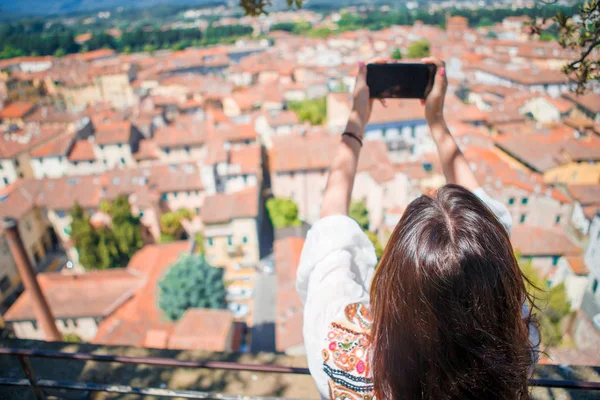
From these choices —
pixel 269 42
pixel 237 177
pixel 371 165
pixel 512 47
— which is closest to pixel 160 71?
pixel 269 42

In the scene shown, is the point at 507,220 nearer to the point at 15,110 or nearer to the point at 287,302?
the point at 287,302

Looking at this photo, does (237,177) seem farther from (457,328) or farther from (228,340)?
(457,328)

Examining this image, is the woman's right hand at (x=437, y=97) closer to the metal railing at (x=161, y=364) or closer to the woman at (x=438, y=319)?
the woman at (x=438, y=319)

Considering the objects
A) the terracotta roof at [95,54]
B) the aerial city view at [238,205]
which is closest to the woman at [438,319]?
the aerial city view at [238,205]

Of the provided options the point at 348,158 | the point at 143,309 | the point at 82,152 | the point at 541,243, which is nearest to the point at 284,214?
the point at 143,309

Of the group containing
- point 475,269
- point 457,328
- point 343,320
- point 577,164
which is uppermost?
point 475,269

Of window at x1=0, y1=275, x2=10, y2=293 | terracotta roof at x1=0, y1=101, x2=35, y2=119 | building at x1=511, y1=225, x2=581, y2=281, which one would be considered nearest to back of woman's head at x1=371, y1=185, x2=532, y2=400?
building at x1=511, y1=225, x2=581, y2=281
